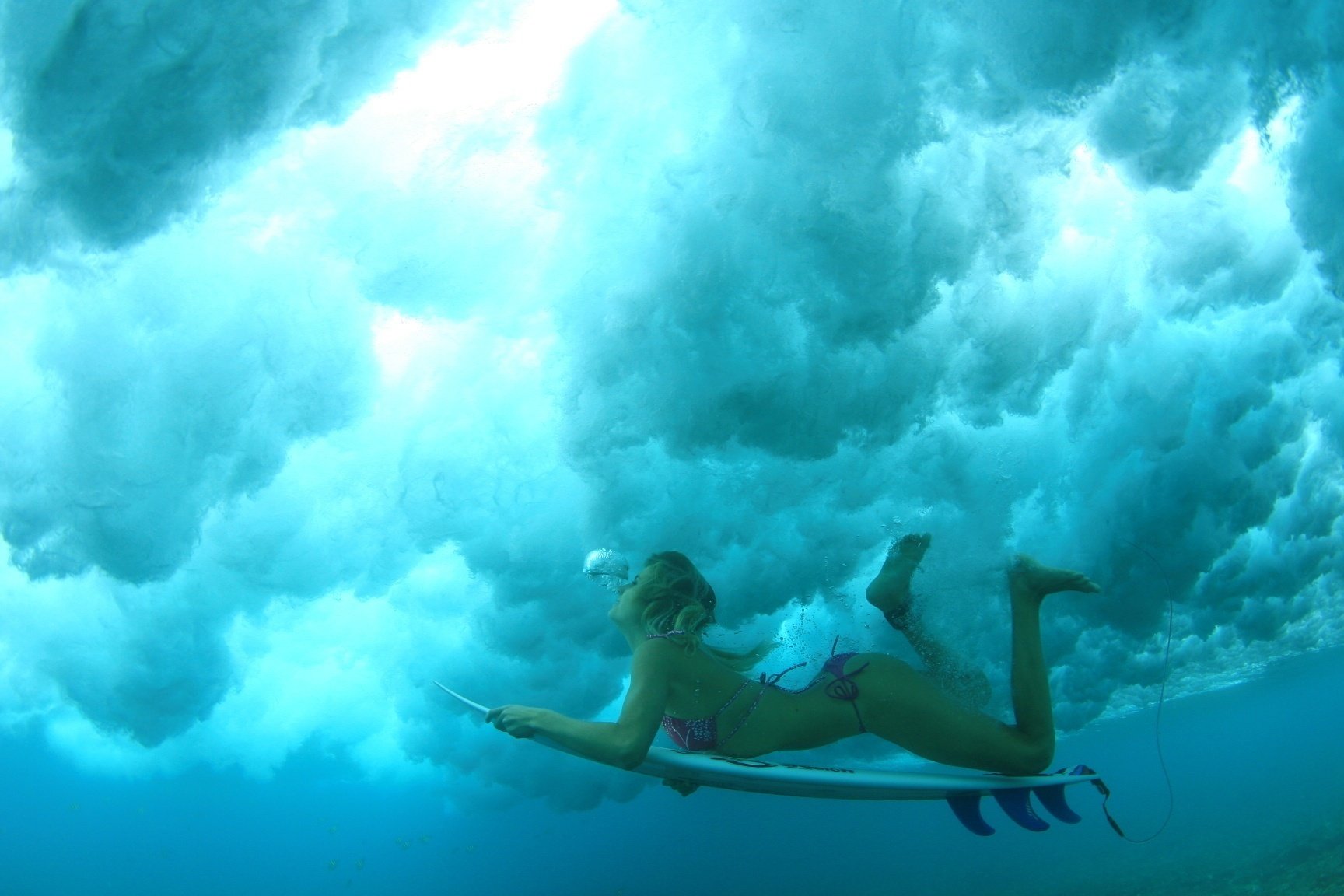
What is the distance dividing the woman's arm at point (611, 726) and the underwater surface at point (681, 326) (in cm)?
169

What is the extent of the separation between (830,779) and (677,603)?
3.90 feet

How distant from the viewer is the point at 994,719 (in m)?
3.39

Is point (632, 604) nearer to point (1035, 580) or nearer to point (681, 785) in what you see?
point (681, 785)

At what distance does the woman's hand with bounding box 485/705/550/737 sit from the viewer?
9.37 feet

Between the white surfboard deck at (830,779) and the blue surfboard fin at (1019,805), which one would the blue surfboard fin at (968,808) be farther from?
the blue surfboard fin at (1019,805)

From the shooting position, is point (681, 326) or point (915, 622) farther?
point (681, 326)

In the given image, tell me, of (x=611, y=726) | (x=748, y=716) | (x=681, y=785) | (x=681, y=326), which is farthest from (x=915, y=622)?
(x=681, y=326)

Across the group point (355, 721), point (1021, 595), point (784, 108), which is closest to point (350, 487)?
point (784, 108)

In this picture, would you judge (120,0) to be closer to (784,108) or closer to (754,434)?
(784,108)

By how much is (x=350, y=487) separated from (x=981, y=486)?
12571 millimetres

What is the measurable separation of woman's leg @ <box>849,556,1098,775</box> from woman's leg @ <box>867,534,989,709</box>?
1.24ft

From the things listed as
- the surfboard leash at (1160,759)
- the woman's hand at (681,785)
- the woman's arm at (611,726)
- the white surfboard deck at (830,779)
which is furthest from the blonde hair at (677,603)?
the surfboard leash at (1160,759)

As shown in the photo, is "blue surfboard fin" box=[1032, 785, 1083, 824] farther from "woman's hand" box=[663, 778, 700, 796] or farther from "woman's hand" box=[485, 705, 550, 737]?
"woman's hand" box=[485, 705, 550, 737]

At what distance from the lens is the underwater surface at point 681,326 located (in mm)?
7074
